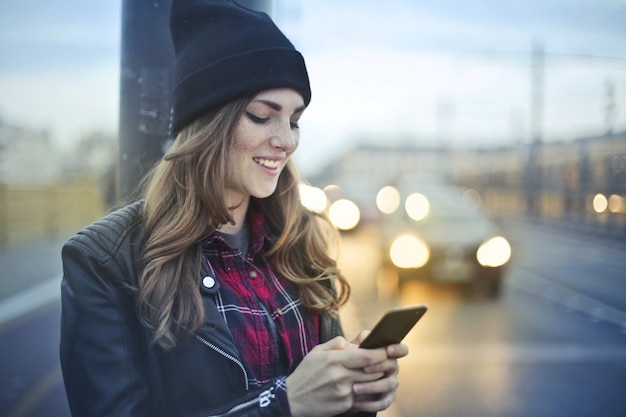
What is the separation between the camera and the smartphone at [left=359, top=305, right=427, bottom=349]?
3.63 ft

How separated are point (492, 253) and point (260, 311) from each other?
21.5 ft

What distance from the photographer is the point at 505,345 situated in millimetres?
5281

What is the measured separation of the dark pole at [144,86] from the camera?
1712 mm

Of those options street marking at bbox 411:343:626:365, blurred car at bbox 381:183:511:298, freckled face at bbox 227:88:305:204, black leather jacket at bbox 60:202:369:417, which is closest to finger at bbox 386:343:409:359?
black leather jacket at bbox 60:202:369:417

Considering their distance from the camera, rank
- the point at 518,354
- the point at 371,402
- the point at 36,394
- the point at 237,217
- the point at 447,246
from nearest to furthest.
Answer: the point at 371,402, the point at 237,217, the point at 36,394, the point at 518,354, the point at 447,246

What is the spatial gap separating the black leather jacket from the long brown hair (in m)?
0.04

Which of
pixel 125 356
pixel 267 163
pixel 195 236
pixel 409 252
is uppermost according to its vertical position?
pixel 267 163

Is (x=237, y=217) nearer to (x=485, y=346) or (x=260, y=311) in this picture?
(x=260, y=311)

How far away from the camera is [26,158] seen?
10.5 metres

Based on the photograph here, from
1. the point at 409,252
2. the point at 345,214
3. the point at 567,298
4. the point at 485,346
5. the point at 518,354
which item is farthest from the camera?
the point at 345,214

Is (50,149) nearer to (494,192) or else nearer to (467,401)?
(467,401)

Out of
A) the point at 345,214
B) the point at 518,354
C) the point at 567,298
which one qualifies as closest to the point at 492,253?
the point at 567,298

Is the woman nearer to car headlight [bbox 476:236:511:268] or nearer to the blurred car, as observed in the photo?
the blurred car

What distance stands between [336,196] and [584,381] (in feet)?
50.5
